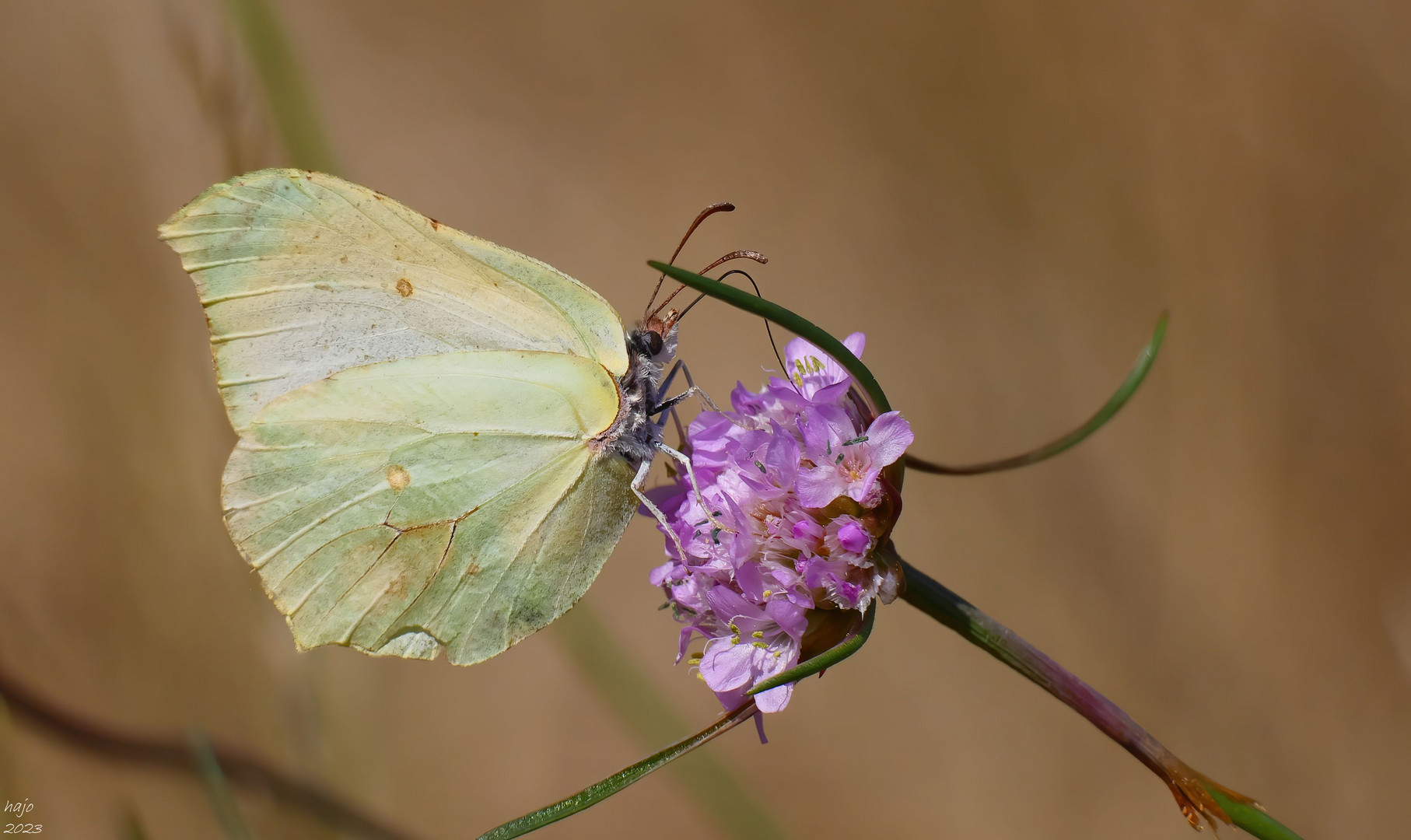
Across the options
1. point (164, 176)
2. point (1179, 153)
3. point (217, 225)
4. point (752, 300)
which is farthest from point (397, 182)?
point (752, 300)

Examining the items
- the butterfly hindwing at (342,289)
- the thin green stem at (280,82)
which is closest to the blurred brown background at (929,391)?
the thin green stem at (280,82)

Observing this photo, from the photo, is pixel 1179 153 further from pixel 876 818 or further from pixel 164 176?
pixel 164 176

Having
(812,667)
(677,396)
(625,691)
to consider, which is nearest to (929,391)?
(625,691)

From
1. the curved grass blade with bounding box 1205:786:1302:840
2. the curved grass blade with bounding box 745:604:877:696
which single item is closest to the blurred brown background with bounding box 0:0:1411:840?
the curved grass blade with bounding box 745:604:877:696

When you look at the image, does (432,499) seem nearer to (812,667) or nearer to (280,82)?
(812,667)

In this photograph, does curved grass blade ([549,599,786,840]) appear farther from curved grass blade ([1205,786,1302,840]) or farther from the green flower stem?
curved grass blade ([1205,786,1302,840])

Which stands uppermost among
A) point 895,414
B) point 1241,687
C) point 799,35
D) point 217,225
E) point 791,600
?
point 799,35
